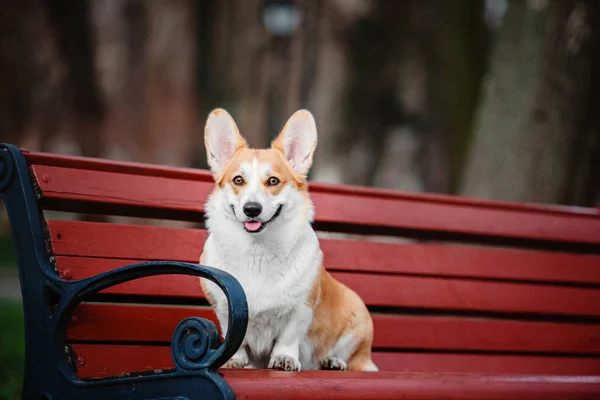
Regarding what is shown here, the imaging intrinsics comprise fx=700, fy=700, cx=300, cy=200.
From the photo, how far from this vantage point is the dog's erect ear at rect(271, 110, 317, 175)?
2.21m

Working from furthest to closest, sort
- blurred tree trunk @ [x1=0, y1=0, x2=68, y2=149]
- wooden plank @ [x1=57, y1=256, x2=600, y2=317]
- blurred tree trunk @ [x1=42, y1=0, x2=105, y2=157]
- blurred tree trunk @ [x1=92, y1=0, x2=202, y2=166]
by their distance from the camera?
blurred tree trunk @ [x1=92, y1=0, x2=202, y2=166], blurred tree trunk @ [x1=42, y1=0, x2=105, y2=157], blurred tree trunk @ [x1=0, y1=0, x2=68, y2=149], wooden plank @ [x1=57, y1=256, x2=600, y2=317]

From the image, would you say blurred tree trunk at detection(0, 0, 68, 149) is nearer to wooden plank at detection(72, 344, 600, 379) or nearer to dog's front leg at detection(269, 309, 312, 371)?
wooden plank at detection(72, 344, 600, 379)

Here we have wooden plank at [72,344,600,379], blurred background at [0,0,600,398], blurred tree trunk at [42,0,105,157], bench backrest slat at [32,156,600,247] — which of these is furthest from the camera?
blurred tree trunk at [42,0,105,157]

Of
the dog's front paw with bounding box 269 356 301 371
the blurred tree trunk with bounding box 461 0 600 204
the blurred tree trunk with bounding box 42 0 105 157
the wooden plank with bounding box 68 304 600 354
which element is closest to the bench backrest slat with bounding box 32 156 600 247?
the wooden plank with bounding box 68 304 600 354

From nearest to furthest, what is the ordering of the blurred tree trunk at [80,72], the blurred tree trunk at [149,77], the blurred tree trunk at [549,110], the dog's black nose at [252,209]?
1. the dog's black nose at [252,209]
2. the blurred tree trunk at [549,110]
3. the blurred tree trunk at [80,72]
4. the blurred tree trunk at [149,77]

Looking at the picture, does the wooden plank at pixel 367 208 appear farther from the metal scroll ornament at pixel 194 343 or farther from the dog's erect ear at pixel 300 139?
the metal scroll ornament at pixel 194 343

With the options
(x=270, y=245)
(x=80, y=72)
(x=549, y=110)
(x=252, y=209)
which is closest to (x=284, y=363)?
(x=270, y=245)

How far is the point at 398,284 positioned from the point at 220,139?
103cm

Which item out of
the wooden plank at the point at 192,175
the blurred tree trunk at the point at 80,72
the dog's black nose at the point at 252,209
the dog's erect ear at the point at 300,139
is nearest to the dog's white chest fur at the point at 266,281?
the dog's black nose at the point at 252,209

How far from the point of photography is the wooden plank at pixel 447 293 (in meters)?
2.43

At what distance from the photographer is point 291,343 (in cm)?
209

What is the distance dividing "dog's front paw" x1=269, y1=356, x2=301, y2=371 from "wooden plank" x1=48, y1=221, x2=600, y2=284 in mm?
615

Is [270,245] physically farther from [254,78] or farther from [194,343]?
[254,78]

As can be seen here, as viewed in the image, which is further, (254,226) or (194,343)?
(254,226)
